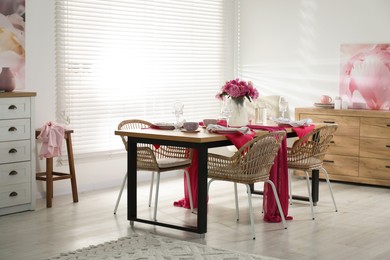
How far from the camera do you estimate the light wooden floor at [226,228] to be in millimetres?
4645

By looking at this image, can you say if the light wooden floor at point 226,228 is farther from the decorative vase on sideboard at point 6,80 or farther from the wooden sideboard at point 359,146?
the decorative vase on sideboard at point 6,80

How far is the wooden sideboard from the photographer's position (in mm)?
7039

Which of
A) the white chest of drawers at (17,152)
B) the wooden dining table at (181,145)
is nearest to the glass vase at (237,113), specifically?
the wooden dining table at (181,145)

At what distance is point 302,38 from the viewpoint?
799 cm

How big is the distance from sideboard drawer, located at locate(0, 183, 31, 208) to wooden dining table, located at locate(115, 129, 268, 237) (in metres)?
1.00

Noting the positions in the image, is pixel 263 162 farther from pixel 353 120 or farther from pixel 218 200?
pixel 353 120

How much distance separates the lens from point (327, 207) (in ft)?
20.0

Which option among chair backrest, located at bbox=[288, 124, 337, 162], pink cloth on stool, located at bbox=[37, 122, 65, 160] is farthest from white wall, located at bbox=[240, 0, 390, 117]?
pink cloth on stool, located at bbox=[37, 122, 65, 160]

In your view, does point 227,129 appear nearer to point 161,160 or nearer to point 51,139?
point 161,160

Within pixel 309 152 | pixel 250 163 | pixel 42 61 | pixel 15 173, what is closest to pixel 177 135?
pixel 250 163

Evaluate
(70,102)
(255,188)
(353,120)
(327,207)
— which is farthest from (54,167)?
(353,120)

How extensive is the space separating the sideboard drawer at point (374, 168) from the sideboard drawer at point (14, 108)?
344 cm

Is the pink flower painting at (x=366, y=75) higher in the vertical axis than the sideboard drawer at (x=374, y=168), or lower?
higher

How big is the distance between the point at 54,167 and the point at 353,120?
10.0ft
